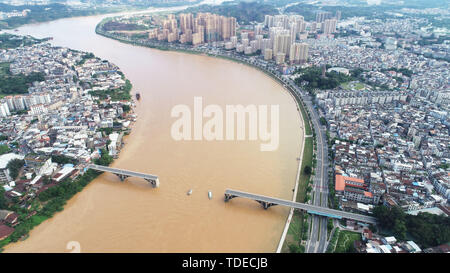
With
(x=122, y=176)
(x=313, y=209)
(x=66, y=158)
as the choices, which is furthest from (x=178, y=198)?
(x=66, y=158)

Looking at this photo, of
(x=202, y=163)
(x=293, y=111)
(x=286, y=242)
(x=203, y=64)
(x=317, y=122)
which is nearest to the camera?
(x=286, y=242)

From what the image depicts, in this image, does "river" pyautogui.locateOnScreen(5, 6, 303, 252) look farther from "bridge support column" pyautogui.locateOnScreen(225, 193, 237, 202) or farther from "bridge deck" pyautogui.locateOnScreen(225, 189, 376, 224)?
"bridge deck" pyautogui.locateOnScreen(225, 189, 376, 224)

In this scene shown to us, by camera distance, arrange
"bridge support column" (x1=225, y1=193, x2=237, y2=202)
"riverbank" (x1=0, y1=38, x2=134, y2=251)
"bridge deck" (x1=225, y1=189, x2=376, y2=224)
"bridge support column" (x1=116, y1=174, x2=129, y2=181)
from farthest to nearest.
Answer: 1. "bridge support column" (x1=116, y1=174, x2=129, y2=181)
2. "bridge support column" (x1=225, y1=193, x2=237, y2=202)
3. "riverbank" (x1=0, y1=38, x2=134, y2=251)
4. "bridge deck" (x1=225, y1=189, x2=376, y2=224)

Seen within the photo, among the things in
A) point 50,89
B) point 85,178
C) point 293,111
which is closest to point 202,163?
point 85,178

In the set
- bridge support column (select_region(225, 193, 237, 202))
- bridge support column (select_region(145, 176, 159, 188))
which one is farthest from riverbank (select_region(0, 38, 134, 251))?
bridge support column (select_region(225, 193, 237, 202))

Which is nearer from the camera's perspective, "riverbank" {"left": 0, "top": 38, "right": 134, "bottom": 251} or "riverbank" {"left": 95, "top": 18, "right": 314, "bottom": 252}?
"riverbank" {"left": 95, "top": 18, "right": 314, "bottom": 252}

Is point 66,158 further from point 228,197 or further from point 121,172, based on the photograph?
point 228,197

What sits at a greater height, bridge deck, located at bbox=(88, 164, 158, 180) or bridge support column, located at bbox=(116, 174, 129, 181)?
bridge deck, located at bbox=(88, 164, 158, 180)

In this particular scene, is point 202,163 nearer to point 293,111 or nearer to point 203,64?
point 293,111

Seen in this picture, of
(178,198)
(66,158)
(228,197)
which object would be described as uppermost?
(66,158)
